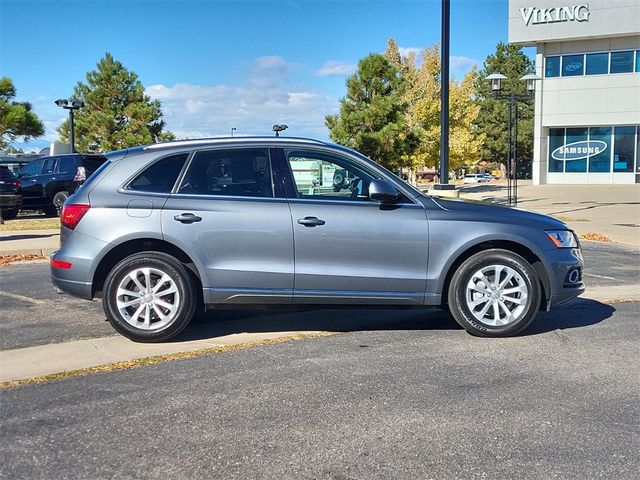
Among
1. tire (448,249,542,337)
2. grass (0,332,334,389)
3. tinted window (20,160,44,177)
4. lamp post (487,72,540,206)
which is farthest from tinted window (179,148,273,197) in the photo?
lamp post (487,72,540,206)

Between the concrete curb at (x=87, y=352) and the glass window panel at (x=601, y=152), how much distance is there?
35.4 m

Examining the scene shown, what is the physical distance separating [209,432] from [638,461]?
230cm

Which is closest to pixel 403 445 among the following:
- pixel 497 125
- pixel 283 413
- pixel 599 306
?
pixel 283 413

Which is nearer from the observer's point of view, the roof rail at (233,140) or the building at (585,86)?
the roof rail at (233,140)

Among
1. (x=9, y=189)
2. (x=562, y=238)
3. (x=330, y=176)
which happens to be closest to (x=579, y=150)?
(x=9, y=189)

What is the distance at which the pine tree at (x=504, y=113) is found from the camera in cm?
6259

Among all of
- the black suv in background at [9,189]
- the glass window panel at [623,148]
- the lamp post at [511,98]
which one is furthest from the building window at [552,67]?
the black suv in background at [9,189]

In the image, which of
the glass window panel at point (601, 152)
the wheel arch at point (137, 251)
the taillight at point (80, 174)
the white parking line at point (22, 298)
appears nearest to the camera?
the wheel arch at point (137, 251)

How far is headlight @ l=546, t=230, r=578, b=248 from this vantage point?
→ 5.59 meters

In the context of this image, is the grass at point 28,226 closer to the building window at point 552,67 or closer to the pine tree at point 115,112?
the pine tree at point 115,112

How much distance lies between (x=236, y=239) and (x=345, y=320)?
5.29ft

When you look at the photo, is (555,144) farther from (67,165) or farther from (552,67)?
(67,165)

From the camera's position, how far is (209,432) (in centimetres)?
361

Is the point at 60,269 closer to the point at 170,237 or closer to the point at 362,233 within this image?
the point at 170,237
